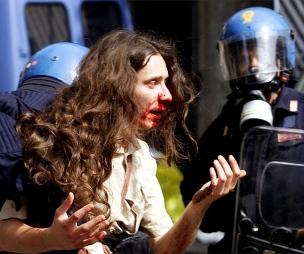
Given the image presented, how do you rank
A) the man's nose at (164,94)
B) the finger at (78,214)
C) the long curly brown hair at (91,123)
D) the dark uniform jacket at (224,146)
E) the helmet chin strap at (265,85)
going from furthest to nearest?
the helmet chin strap at (265,85) < the dark uniform jacket at (224,146) < the man's nose at (164,94) < the long curly brown hair at (91,123) < the finger at (78,214)

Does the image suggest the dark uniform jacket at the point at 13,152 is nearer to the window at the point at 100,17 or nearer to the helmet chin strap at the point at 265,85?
the helmet chin strap at the point at 265,85

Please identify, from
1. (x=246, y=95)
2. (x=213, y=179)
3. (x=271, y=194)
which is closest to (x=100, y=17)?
(x=246, y=95)

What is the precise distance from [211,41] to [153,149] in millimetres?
4266

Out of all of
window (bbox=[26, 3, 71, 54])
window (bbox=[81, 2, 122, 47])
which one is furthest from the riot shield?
window (bbox=[81, 2, 122, 47])

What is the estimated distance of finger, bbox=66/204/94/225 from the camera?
255 cm

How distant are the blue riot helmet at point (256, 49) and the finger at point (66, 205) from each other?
6.25 feet

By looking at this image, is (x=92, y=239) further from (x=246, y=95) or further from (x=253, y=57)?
(x=253, y=57)

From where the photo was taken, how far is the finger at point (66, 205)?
2.56 meters

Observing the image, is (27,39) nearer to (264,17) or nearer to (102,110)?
(264,17)

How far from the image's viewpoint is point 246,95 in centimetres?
431

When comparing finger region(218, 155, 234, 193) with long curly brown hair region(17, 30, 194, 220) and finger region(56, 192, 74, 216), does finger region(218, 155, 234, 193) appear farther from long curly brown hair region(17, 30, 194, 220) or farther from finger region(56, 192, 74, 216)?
finger region(56, 192, 74, 216)

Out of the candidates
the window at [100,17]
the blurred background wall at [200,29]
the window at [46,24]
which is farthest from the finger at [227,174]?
the window at [100,17]

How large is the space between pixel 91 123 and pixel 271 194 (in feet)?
3.50

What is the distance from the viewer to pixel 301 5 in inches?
289
